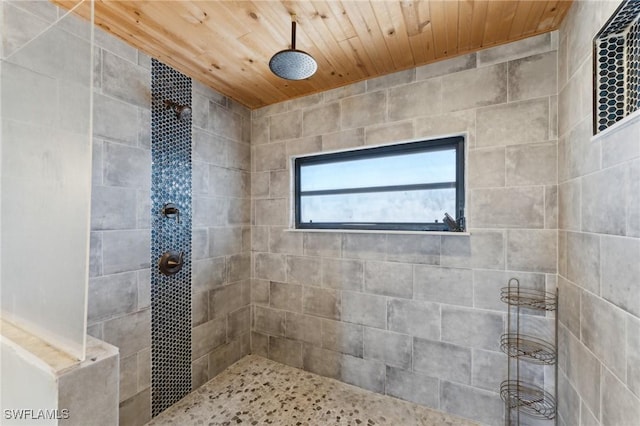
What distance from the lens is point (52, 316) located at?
961 millimetres

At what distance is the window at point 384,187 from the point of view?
1.92m

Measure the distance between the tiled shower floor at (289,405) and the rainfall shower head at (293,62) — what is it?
88.2 inches

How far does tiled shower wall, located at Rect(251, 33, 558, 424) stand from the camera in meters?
1.63

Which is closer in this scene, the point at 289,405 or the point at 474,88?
the point at 474,88

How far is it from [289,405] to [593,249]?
2.01m

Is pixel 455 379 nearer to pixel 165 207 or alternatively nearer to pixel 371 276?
pixel 371 276

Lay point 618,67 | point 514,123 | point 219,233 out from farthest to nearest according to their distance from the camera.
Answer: point 219,233
point 514,123
point 618,67

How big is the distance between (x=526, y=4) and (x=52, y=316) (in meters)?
2.54

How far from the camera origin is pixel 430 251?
1.89 metres

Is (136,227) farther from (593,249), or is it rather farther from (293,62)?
(593,249)

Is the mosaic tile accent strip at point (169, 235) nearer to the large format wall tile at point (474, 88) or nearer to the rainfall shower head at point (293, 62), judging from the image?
the rainfall shower head at point (293, 62)

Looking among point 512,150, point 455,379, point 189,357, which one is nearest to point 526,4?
point 512,150

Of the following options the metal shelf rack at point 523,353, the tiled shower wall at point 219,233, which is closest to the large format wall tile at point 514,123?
the metal shelf rack at point 523,353

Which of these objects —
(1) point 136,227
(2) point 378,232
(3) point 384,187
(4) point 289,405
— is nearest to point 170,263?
(1) point 136,227
